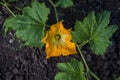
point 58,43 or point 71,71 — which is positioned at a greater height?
point 58,43

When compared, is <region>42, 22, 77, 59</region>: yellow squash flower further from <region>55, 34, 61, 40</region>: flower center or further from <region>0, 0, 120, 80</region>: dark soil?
<region>0, 0, 120, 80</region>: dark soil

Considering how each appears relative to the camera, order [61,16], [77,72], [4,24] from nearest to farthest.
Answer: [77,72], [4,24], [61,16]

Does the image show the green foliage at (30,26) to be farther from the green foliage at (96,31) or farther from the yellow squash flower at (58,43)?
the green foliage at (96,31)

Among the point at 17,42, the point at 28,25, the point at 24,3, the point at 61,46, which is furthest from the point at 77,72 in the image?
the point at 24,3

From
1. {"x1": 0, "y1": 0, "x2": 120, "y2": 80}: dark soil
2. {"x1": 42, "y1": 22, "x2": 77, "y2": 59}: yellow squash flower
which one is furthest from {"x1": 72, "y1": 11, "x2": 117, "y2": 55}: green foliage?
{"x1": 0, "y1": 0, "x2": 120, "y2": 80}: dark soil

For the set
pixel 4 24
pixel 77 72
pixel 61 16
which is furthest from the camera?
pixel 61 16

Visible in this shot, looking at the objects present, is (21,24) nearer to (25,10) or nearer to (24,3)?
(25,10)

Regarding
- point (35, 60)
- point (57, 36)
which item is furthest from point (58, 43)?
point (35, 60)

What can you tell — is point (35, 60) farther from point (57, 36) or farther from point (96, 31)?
point (96, 31)
